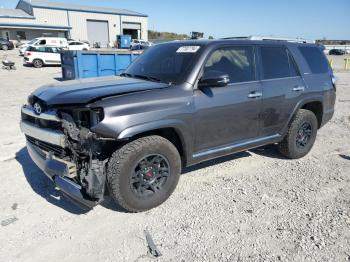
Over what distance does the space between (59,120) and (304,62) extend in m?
3.90

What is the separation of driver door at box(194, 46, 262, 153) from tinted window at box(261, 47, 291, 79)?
9.5 inches

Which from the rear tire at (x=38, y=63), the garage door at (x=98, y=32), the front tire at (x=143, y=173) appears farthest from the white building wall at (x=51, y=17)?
the front tire at (x=143, y=173)

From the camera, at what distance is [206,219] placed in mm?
3600

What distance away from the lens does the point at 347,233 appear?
3352mm

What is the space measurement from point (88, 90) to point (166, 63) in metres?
1.20

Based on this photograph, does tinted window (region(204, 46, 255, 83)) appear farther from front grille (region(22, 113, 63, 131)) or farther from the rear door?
front grille (region(22, 113, 63, 131))

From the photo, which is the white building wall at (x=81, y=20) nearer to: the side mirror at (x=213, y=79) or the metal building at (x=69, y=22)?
the metal building at (x=69, y=22)

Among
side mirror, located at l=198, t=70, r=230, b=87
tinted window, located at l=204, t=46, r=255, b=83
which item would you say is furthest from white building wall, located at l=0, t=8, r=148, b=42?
side mirror, located at l=198, t=70, r=230, b=87

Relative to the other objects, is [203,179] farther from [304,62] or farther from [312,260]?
[304,62]

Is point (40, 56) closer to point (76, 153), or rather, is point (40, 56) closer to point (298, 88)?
point (298, 88)

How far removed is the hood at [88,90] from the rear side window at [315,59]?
279cm

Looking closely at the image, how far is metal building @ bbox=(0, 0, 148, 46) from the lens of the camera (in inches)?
1973

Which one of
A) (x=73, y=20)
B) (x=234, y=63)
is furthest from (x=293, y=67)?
(x=73, y=20)

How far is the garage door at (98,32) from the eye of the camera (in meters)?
57.4
